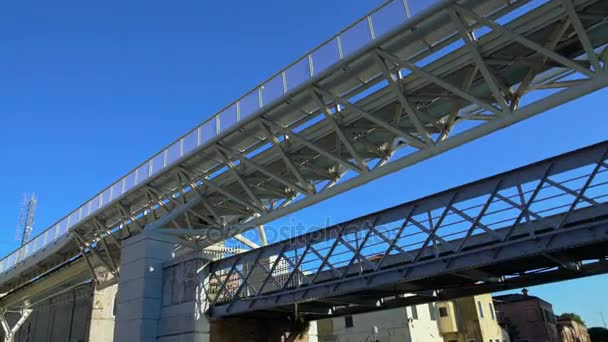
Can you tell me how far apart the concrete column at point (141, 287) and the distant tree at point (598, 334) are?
84498mm

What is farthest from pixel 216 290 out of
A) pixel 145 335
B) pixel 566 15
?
pixel 566 15

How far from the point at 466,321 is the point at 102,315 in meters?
27.4

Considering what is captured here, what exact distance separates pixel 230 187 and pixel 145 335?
672 centimetres

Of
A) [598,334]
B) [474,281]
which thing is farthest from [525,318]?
[474,281]

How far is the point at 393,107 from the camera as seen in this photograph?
16.5 metres

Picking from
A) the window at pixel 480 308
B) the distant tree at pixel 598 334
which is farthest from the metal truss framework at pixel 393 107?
the distant tree at pixel 598 334

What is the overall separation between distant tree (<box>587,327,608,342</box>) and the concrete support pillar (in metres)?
79.8

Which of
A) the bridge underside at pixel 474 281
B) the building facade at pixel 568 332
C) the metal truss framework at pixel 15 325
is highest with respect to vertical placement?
the metal truss framework at pixel 15 325

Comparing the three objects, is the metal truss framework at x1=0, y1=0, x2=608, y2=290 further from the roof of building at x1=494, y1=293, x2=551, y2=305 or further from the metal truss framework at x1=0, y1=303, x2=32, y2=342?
the roof of building at x1=494, y1=293, x2=551, y2=305

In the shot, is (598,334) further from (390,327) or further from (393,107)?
(393,107)

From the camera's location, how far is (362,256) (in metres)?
14.8

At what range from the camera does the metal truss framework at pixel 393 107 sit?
1271 cm

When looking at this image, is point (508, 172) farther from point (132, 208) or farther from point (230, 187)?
point (132, 208)

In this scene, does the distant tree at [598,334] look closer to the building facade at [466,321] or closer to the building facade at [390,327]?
the building facade at [466,321]
